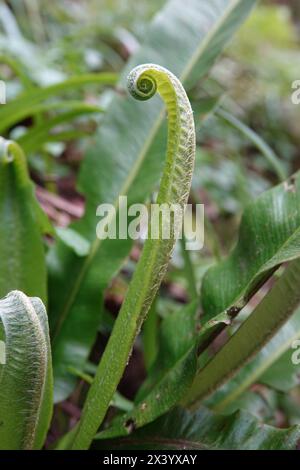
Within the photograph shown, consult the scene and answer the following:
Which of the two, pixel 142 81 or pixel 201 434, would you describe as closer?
pixel 142 81

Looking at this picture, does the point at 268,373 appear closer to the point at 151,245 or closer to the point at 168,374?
the point at 168,374

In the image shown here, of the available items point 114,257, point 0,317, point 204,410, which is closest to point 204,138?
point 114,257

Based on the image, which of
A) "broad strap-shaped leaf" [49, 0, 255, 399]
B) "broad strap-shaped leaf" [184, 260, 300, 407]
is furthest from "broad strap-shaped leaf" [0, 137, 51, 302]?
"broad strap-shaped leaf" [184, 260, 300, 407]

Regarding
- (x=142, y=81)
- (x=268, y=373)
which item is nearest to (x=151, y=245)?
(x=142, y=81)

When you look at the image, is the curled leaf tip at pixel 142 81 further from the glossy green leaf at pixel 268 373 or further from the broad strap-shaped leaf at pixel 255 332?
the glossy green leaf at pixel 268 373
